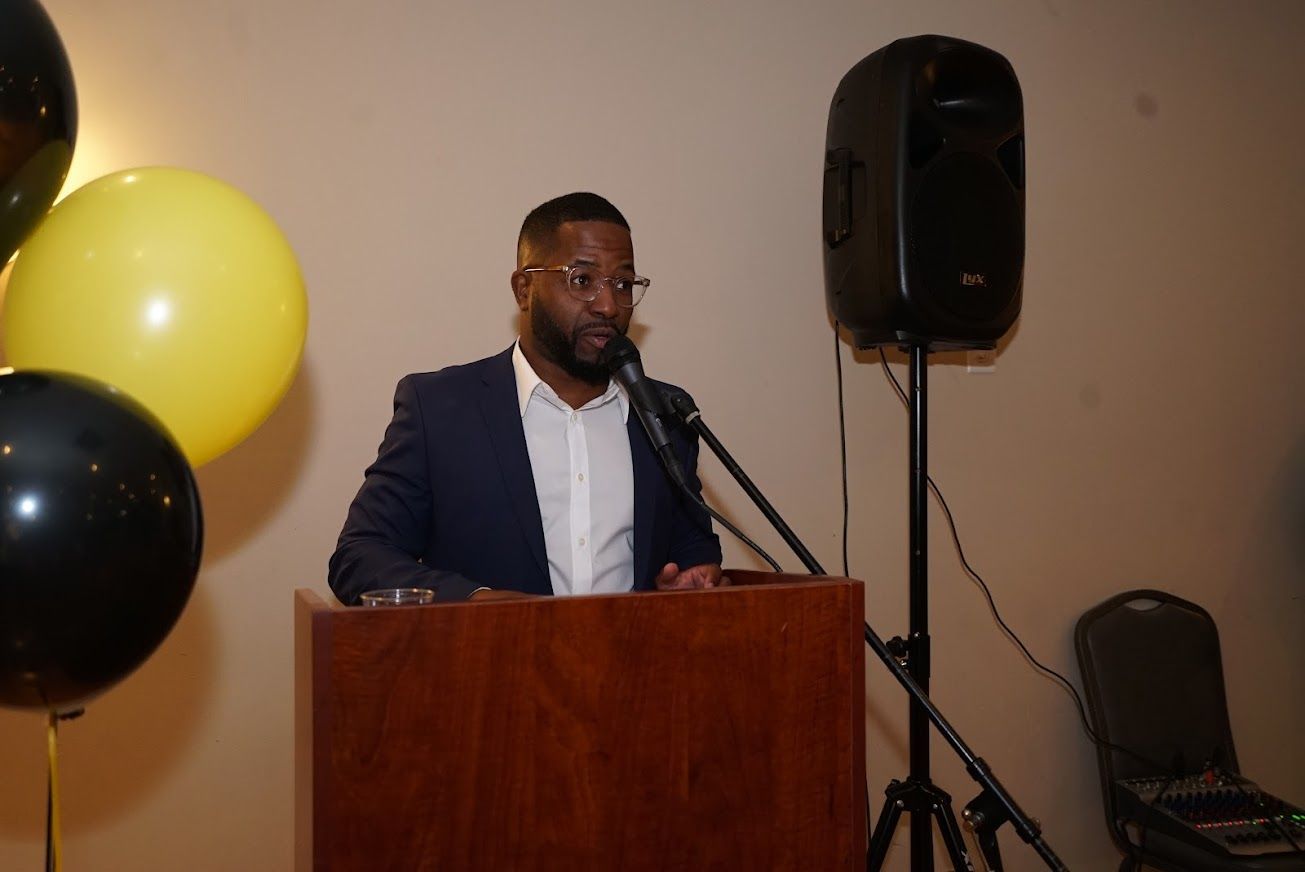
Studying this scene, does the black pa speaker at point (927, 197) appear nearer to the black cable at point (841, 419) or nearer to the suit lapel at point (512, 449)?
the black cable at point (841, 419)

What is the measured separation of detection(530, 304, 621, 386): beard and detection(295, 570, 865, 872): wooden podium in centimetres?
90

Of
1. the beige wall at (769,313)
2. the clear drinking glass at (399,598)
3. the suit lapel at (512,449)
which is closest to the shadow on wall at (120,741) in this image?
the beige wall at (769,313)

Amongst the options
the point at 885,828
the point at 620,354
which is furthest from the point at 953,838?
the point at 620,354

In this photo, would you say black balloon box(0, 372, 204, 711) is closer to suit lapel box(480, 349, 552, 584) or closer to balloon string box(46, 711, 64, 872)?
balloon string box(46, 711, 64, 872)

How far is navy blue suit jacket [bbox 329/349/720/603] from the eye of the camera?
2289mm

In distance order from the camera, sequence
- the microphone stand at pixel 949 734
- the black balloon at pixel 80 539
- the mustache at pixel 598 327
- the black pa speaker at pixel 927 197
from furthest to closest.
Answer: the black pa speaker at pixel 927 197 → the mustache at pixel 598 327 → the microphone stand at pixel 949 734 → the black balloon at pixel 80 539

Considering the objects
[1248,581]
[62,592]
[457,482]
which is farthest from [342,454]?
[1248,581]

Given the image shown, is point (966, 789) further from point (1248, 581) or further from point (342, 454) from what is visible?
point (342, 454)

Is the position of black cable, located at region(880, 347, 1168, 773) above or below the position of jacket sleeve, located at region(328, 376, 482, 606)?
below

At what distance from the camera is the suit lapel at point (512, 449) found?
2.28m

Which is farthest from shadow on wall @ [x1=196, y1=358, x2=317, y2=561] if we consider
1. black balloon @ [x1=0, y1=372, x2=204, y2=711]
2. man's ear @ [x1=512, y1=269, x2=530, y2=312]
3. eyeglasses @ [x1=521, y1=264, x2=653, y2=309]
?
black balloon @ [x1=0, y1=372, x2=204, y2=711]

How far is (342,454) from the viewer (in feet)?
9.33

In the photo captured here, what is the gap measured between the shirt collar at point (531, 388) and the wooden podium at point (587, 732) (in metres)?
0.94

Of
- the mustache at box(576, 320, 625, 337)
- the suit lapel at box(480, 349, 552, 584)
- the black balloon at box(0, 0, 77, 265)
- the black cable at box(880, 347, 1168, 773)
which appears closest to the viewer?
the black balloon at box(0, 0, 77, 265)
